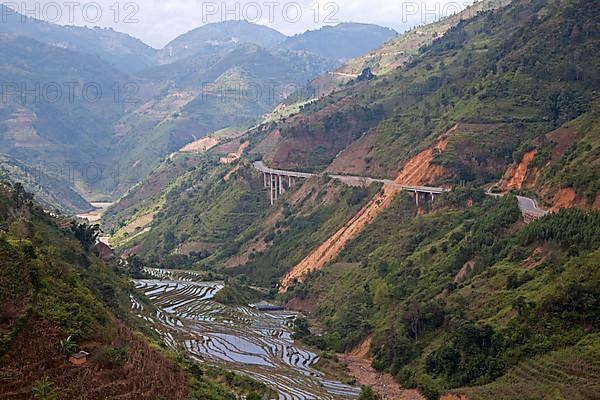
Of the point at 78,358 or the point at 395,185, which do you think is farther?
the point at 395,185

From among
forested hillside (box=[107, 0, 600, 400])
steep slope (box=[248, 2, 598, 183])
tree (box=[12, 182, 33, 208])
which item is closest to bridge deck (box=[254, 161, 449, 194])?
forested hillside (box=[107, 0, 600, 400])

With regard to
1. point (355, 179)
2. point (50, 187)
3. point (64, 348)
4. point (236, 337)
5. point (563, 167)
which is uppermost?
point (563, 167)

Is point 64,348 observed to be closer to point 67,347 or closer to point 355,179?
point 67,347

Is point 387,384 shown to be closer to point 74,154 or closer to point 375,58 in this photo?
point 375,58

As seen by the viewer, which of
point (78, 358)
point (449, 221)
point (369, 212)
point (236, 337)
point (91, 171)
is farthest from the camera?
point (91, 171)

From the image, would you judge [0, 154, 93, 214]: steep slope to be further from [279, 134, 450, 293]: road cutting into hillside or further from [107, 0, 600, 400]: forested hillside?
[279, 134, 450, 293]: road cutting into hillside

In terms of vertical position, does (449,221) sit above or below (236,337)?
above

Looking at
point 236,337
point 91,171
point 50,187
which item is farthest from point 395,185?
point 91,171

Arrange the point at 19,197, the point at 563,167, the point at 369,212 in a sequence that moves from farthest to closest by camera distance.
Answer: the point at 369,212 → the point at 563,167 → the point at 19,197
